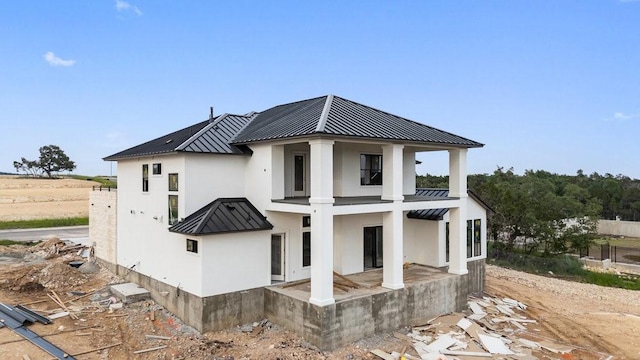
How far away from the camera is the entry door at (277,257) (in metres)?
15.1

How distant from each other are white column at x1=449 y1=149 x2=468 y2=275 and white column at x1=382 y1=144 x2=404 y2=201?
3.79m

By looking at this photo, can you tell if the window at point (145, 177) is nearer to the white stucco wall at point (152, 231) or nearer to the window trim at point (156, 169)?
the white stucco wall at point (152, 231)

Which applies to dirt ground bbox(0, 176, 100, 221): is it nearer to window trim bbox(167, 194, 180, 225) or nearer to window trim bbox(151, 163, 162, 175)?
window trim bbox(151, 163, 162, 175)

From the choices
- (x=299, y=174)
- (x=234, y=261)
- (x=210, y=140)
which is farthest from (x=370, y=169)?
(x=234, y=261)

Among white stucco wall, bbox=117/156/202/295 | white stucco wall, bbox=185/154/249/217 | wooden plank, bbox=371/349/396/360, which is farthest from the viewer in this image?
white stucco wall, bbox=185/154/249/217

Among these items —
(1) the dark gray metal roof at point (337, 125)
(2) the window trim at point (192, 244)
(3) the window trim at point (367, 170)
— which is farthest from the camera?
(3) the window trim at point (367, 170)

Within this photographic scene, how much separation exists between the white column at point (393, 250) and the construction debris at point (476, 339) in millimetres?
1746

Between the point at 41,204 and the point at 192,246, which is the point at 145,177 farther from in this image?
the point at 41,204

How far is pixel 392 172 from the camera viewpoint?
14.5 meters

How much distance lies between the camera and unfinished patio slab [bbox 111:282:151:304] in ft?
51.6

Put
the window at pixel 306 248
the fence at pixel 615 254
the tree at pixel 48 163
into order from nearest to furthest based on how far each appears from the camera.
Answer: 1. the window at pixel 306 248
2. the fence at pixel 615 254
3. the tree at pixel 48 163

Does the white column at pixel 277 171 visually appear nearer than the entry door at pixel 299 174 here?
Yes

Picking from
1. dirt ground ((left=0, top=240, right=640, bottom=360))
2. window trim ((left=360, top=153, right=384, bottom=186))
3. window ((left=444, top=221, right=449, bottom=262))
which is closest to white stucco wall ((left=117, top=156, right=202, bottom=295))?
dirt ground ((left=0, top=240, right=640, bottom=360))

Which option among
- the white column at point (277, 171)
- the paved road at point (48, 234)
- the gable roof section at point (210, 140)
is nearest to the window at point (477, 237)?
the white column at point (277, 171)
